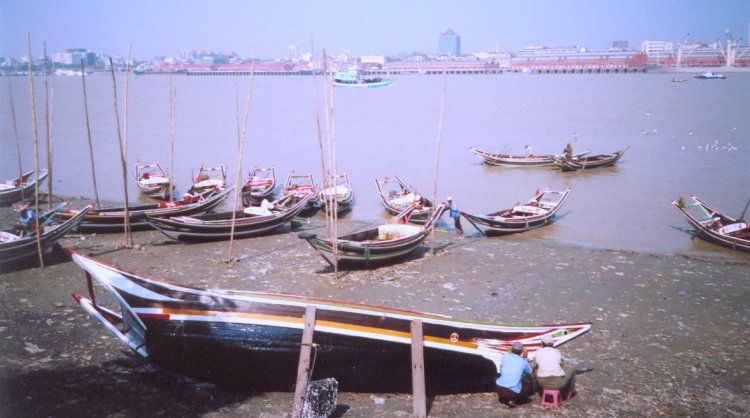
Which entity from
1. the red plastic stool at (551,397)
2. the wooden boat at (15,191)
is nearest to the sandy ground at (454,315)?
the red plastic stool at (551,397)

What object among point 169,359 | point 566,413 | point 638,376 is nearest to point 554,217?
point 638,376

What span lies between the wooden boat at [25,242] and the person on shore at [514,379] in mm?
9321

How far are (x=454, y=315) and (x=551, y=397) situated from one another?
2.97m

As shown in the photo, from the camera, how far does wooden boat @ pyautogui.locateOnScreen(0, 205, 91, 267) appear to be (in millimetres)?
10258

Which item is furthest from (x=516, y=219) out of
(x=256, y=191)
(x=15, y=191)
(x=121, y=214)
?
(x=15, y=191)

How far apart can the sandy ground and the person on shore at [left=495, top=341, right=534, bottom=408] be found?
148mm

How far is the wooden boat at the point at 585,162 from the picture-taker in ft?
82.5

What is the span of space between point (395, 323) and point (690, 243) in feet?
39.0

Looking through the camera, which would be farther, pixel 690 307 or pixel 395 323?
pixel 690 307

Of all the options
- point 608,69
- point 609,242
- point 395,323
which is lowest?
point 609,242

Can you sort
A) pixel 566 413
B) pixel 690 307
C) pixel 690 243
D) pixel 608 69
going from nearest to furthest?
pixel 566 413 < pixel 690 307 < pixel 690 243 < pixel 608 69

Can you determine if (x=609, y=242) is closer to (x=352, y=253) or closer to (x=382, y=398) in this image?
(x=352, y=253)

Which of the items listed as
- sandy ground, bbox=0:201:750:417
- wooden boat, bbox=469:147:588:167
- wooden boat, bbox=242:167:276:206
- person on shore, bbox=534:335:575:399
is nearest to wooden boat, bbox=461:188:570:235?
sandy ground, bbox=0:201:750:417

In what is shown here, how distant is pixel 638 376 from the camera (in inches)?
276
